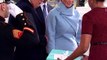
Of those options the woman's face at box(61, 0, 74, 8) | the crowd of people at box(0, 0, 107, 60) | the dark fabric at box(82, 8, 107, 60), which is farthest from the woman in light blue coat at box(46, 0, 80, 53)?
the dark fabric at box(82, 8, 107, 60)

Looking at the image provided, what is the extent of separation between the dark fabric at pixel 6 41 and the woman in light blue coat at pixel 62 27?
77cm

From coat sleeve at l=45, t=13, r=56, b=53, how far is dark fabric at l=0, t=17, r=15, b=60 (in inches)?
30.0

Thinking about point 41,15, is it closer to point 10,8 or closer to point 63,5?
point 63,5

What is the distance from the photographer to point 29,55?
2.62 meters

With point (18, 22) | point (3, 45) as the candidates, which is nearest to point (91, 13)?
point (18, 22)

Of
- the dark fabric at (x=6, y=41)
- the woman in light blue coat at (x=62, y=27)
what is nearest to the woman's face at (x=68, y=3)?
the woman in light blue coat at (x=62, y=27)

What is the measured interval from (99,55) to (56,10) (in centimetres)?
84

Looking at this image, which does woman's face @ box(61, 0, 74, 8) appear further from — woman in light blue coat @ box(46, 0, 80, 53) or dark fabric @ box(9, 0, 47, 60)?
dark fabric @ box(9, 0, 47, 60)

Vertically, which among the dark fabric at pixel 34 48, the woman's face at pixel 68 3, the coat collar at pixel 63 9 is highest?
the woman's face at pixel 68 3

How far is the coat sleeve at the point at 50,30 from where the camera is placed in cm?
267

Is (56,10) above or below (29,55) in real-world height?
above

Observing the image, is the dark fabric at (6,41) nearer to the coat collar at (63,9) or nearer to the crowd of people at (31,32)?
the crowd of people at (31,32)

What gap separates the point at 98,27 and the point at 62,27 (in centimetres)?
74

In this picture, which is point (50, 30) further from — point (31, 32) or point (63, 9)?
point (31, 32)
